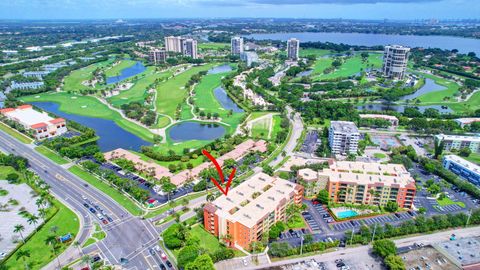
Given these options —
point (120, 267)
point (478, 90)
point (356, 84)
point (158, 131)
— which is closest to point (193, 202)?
point (120, 267)

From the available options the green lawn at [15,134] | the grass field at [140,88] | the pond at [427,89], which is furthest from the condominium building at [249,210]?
the pond at [427,89]

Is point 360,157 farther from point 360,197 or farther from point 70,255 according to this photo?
point 70,255

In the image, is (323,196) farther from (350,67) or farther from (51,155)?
(350,67)

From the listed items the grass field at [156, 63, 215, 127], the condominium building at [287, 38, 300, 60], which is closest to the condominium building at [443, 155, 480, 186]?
the grass field at [156, 63, 215, 127]

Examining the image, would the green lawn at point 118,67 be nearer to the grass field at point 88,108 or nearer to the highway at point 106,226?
the grass field at point 88,108

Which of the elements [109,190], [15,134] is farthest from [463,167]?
[15,134]

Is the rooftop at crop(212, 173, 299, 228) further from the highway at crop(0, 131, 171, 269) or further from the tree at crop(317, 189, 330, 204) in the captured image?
the highway at crop(0, 131, 171, 269)
